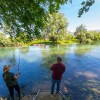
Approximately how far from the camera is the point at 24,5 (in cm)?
1041

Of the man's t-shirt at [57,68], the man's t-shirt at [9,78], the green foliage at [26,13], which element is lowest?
the man's t-shirt at [9,78]

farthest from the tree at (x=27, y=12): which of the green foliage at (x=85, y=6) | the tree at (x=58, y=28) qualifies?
the tree at (x=58, y=28)

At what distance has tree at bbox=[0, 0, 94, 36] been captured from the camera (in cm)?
1013

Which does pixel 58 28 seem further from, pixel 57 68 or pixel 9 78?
pixel 9 78

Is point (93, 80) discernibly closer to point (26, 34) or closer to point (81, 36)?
point (26, 34)

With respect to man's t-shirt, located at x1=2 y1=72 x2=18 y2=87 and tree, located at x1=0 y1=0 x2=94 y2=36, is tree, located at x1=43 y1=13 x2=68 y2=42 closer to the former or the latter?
tree, located at x1=0 y1=0 x2=94 y2=36

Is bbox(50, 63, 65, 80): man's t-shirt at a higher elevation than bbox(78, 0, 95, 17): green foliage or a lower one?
lower

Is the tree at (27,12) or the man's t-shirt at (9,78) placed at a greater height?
the tree at (27,12)

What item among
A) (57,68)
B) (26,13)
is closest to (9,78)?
(57,68)

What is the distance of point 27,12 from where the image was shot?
427 inches

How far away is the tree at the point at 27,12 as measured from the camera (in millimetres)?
10133

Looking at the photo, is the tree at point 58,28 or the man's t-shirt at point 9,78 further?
the tree at point 58,28

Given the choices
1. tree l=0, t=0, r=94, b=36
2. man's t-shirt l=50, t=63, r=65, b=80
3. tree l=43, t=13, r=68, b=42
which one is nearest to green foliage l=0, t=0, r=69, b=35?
tree l=0, t=0, r=94, b=36

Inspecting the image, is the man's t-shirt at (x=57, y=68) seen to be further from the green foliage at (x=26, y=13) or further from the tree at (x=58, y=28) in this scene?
the tree at (x=58, y=28)
